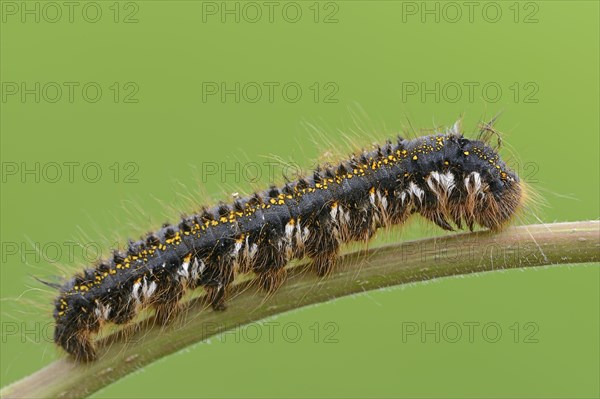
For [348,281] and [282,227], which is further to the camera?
[282,227]

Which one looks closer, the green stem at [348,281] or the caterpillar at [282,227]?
the green stem at [348,281]

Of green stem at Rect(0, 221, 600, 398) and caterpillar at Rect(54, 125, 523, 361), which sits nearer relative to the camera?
green stem at Rect(0, 221, 600, 398)

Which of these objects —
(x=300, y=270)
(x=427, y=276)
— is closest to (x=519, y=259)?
(x=427, y=276)

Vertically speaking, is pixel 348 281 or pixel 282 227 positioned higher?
pixel 282 227

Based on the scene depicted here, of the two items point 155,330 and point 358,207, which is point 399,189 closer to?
point 358,207
